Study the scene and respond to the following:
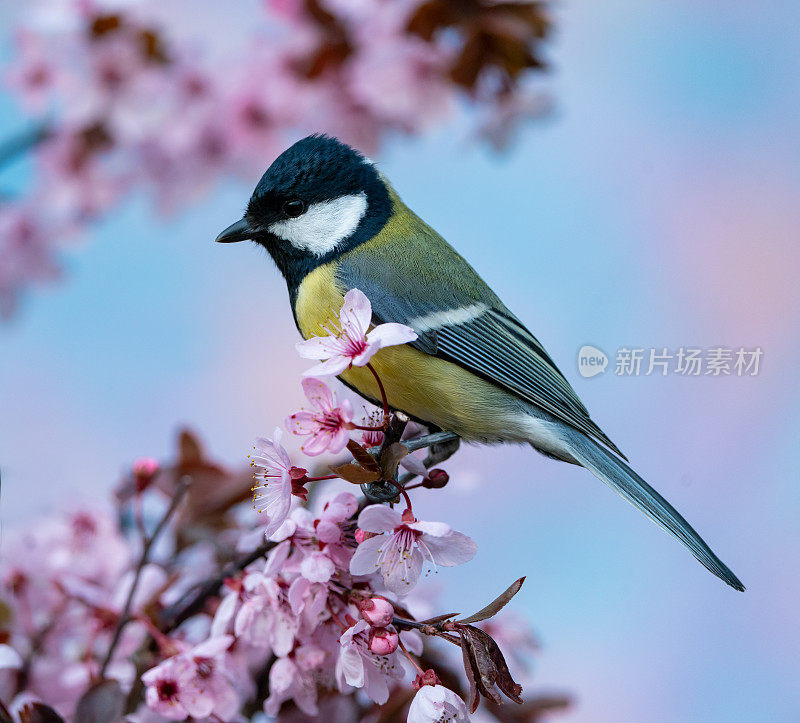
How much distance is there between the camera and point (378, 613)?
521 millimetres

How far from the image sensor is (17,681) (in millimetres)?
781

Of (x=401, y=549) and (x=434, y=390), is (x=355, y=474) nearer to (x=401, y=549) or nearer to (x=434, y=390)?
(x=401, y=549)

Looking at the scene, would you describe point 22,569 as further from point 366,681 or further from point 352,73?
point 352,73

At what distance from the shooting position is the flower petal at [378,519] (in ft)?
1.70

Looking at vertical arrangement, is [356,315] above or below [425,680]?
above

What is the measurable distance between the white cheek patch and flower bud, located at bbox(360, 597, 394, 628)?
1.14 ft

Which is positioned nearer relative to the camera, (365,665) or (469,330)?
(365,665)

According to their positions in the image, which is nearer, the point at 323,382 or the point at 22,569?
the point at 323,382

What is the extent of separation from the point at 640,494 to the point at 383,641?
258 millimetres

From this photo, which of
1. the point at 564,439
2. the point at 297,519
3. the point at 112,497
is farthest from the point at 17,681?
the point at 564,439

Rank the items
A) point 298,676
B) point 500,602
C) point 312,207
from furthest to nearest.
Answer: point 312,207, point 298,676, point 500,602

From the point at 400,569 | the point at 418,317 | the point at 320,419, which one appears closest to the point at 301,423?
the point at 320,419

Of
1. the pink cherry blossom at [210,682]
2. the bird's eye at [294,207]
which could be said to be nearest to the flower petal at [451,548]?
the pink cherry blossom at [210,682]

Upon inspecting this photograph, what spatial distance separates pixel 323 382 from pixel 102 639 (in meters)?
0.46
